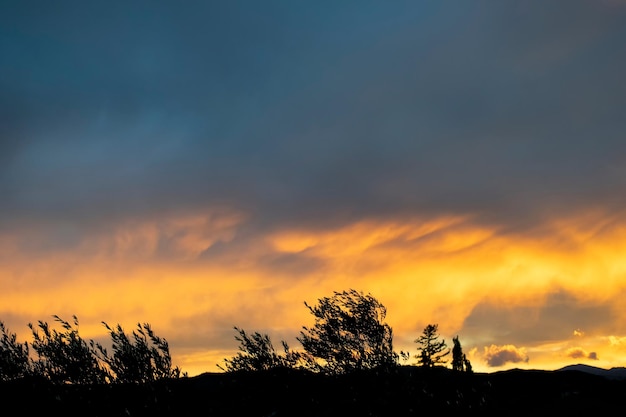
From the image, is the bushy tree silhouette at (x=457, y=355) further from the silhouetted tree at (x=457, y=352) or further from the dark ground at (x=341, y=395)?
the dark ground at (x=341, y=395)

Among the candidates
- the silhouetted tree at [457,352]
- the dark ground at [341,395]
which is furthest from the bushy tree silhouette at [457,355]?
the dark ground at [341,395]

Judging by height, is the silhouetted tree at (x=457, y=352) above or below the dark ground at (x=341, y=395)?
above

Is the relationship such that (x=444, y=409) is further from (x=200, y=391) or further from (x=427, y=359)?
(x=427, y=359)

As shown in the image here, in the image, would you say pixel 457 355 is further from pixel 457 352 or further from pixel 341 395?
pixel 341 395

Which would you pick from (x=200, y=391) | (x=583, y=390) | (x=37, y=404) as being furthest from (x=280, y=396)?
(x=583, y=390)

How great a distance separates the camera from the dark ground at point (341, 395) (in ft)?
72.7

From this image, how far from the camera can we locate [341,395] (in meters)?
25.4

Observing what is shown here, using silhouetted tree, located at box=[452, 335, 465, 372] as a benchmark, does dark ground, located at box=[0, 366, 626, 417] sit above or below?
below

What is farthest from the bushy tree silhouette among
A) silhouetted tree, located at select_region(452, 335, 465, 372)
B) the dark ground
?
the dark ground

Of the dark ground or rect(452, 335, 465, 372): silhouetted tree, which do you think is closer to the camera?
the dark ground

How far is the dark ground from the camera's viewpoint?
22.2 m

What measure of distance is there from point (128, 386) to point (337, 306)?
1181cm

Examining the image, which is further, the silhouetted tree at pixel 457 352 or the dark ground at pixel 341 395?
the silhouetted tree at pixel 457 352

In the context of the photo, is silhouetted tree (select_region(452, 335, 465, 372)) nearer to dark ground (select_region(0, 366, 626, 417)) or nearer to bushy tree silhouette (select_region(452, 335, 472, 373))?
bushy tree silhouette (select_region(452, 335, 472, 373))
